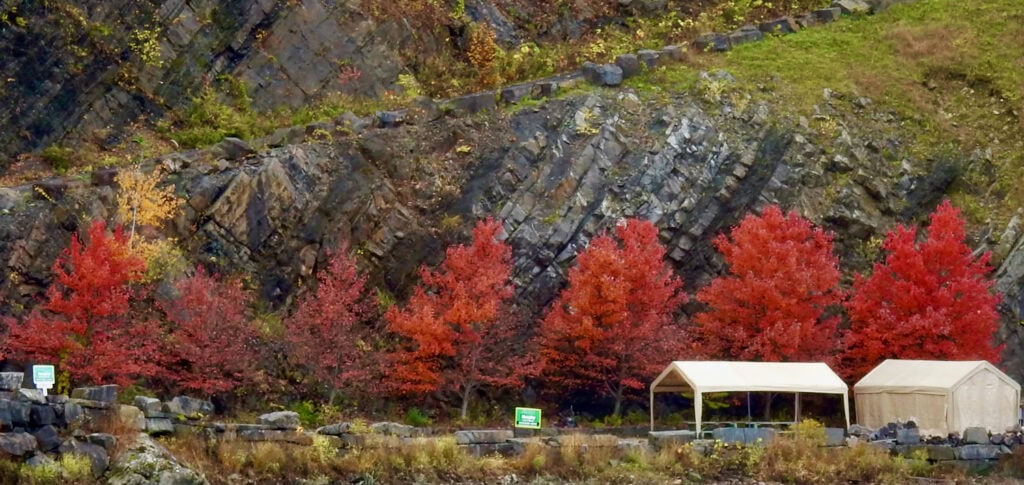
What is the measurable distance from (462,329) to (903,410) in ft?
45.8

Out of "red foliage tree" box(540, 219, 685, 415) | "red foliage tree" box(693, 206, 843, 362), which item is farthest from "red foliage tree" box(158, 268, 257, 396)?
"red foliage tree" box(693, 206, 843, 362)

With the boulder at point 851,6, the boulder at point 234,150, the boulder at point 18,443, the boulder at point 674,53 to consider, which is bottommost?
the boulder at point 18,443

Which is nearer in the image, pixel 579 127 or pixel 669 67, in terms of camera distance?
pixel 579 127

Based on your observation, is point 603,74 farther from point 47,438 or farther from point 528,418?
point 47,438

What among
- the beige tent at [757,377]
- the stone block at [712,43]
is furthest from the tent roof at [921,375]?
the stone block at [712,43]

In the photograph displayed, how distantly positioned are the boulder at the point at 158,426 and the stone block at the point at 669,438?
519 inches

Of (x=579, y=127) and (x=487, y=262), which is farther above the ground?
(x=579, y=127)

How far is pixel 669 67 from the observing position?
55.4m

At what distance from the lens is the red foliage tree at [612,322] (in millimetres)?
41812

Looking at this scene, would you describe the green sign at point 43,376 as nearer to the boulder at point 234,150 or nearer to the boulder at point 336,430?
the boulder at point 336,430

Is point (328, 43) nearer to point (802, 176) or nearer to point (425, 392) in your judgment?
point (425, 392)

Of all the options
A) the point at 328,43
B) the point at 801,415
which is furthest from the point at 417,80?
the point at 801,415

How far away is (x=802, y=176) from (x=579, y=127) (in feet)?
29.1

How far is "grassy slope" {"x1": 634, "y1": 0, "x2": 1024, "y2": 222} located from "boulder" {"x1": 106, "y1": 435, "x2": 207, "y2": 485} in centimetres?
3055
